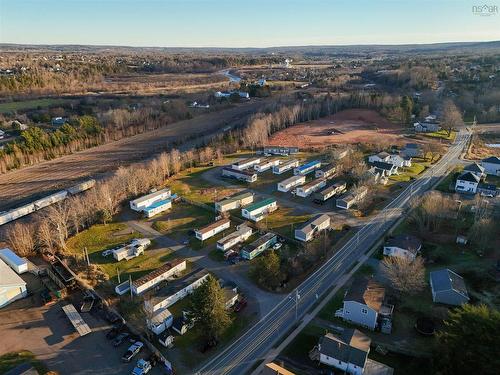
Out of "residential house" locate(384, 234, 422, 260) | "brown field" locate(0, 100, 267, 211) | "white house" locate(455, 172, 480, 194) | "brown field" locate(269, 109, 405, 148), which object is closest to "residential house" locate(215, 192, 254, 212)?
"residential house" locate(384, 234, 422, 260)

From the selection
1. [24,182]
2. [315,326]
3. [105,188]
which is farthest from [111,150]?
[315,326]

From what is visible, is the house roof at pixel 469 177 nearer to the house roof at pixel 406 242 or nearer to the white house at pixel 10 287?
the house roof at pixel 406 242

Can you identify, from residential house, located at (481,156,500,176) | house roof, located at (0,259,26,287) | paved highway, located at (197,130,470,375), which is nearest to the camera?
paved highway, located at (197,130,470,375)

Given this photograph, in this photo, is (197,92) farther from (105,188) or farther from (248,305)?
(248,305)

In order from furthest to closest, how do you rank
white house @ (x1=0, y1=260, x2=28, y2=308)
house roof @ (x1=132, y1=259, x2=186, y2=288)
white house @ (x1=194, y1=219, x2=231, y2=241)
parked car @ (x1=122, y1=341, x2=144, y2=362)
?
white house @ (x1=194, y1=219, x2=231, y2=241)
house roof @ (x1=132, y1=259, x2=186, y2=288)
white house @ (x1=0, y1=260, x2=28, y2=308)
parked car @ (x1=122, y1=341, x2=144, y2=362)

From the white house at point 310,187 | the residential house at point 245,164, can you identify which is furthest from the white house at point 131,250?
the residential house at point 245,164

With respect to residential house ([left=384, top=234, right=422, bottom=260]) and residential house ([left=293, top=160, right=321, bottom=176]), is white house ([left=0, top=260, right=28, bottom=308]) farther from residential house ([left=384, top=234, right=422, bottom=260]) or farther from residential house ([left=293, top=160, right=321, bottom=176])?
residential house ([left=293, top=160, right=321, bottom=176])

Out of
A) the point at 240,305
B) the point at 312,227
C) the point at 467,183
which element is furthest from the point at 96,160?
the point at 467,183
